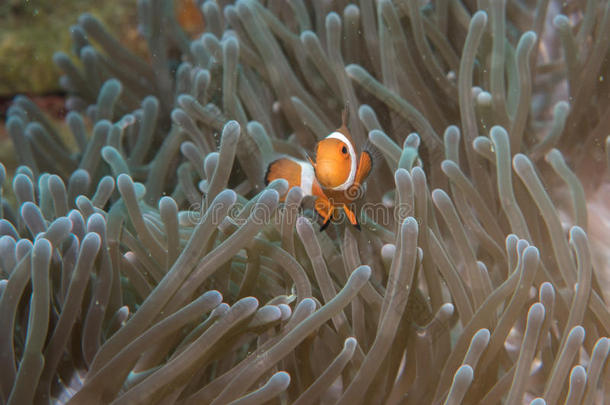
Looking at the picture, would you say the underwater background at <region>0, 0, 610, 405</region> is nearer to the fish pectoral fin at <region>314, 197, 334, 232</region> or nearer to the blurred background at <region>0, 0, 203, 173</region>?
the fish pectoral fin at <region>314, 197, 334, 232</region>

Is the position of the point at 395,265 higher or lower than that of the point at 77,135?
lower

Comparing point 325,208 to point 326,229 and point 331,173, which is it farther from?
point 326,229

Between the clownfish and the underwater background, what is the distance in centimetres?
5

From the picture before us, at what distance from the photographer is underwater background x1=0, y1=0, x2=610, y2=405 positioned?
991 mm

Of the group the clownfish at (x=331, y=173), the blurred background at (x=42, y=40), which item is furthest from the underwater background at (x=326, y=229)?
the blurred background at (x=42, y=40)

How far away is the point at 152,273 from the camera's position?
119cm

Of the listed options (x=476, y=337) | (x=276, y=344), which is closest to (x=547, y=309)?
(x=476, y=337)

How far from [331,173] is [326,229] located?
429 mm

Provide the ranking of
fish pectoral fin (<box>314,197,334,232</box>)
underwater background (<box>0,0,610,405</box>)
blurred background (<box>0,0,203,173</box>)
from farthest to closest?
blurred background (<box>0,0,203,173</box>)
fish pectoral fin (<box>314,197,334,232</box>)
underwater background (<box>0,0,610,405</box>)

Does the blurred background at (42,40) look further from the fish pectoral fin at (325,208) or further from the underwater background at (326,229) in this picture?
the fish pectoral fin at (325,208)

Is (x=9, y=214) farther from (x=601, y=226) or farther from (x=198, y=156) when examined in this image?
(x=601, y=226)

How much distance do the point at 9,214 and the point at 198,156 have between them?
1.84ft

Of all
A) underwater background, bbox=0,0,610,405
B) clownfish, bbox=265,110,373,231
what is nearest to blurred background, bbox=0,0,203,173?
underwater background, bbox=0,0,610,405

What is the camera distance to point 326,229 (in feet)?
4.63
